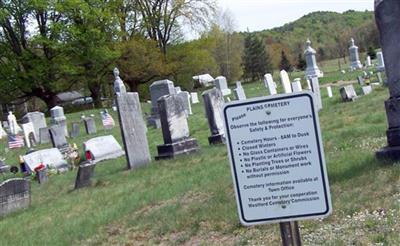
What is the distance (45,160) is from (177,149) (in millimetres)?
4129

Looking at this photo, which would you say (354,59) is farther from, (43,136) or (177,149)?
(177,149)

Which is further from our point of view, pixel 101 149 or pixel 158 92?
pixel 158 92

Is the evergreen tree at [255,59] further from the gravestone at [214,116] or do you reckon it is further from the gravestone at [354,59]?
the gravestone at [214,116]

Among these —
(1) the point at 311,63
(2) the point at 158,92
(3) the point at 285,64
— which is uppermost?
(3) the point at 285,64

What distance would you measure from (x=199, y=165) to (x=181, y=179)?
1.16 metres

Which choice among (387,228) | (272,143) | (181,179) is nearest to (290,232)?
(272,143)

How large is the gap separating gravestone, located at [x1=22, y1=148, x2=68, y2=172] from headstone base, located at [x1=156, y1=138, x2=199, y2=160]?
3261 millimetres

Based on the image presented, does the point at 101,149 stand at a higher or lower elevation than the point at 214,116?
lower

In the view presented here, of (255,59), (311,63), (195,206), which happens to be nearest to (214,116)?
(195,206)

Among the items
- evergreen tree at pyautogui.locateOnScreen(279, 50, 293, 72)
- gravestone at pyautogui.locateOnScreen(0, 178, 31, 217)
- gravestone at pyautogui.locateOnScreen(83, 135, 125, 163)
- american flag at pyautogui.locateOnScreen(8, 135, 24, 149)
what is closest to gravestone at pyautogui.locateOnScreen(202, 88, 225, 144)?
gravestone at pyautogui.locateOnScreen(83, 135, 125, 163)

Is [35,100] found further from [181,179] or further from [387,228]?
[387,228]

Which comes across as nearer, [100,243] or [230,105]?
[230,105]

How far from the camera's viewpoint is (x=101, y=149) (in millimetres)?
14125

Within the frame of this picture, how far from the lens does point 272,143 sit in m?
2.64
